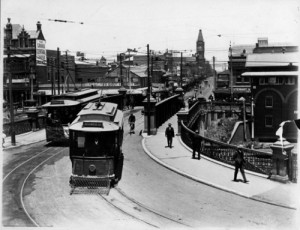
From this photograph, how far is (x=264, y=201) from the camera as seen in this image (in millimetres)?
13516

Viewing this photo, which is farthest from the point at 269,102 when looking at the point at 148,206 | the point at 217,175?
the point at 148,206

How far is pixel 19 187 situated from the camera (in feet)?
50.0

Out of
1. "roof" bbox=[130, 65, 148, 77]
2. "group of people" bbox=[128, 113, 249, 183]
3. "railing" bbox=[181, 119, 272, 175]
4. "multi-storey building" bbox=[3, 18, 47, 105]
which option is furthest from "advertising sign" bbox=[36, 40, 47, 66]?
"railing" bbox=[181, 119, 272, 175]

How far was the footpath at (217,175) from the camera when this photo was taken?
1404 centimetres

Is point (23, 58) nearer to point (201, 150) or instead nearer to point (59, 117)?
point (59, 117)

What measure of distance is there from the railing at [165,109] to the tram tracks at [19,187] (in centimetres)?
1101

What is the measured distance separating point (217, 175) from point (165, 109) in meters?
19.8

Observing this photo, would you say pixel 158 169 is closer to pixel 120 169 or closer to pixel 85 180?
pixel 120 169

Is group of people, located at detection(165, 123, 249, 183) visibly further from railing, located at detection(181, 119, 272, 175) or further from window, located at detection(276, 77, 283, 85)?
window, located at detection(276, 77, 283, 85)

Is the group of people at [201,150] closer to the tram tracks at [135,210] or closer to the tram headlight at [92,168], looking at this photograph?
the tram tracks at [135,210]

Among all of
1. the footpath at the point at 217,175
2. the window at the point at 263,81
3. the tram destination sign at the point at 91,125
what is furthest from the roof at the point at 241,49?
the tram destination sign at the point at 91,125

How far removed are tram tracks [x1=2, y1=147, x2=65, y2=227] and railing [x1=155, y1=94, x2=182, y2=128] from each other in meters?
11.0

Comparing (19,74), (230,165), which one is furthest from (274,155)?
(19,74)

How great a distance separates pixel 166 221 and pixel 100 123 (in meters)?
5.31
